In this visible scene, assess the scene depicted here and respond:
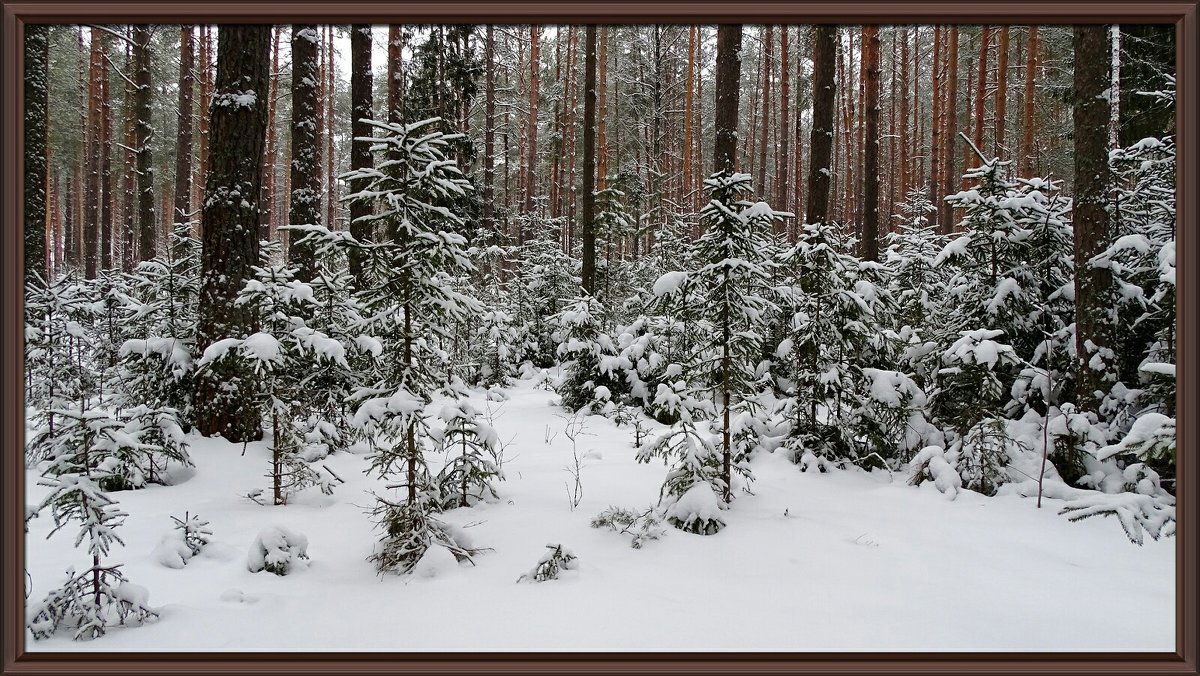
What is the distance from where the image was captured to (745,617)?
126 inches

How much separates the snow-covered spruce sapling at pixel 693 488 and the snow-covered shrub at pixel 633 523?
17 centimetres

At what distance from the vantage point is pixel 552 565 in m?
3.78

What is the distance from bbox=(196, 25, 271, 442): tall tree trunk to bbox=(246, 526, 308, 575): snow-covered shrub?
2656 millimetres

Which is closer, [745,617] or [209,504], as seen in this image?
[745,617]

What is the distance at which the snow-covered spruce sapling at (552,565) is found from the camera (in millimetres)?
3727

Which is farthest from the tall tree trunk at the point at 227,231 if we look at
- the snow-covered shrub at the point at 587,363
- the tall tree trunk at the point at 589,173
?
the tall tree trunk at the point at 589,173

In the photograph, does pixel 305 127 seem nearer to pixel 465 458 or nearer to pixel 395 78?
pixel 395 78

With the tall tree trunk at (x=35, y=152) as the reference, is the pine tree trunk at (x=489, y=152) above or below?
above

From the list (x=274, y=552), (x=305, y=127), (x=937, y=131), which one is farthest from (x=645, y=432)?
(x=937, y=131)
